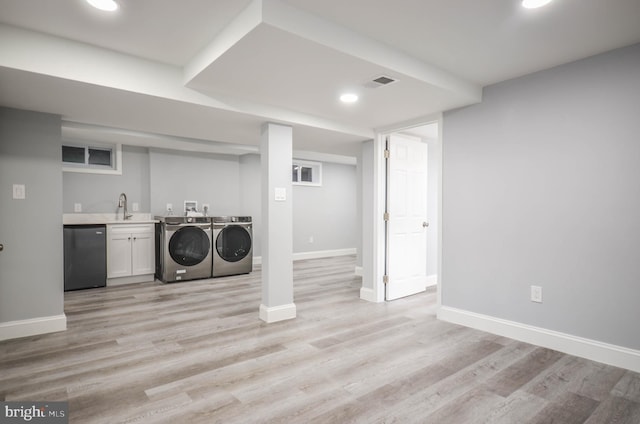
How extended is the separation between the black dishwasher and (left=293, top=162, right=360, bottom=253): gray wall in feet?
11.7

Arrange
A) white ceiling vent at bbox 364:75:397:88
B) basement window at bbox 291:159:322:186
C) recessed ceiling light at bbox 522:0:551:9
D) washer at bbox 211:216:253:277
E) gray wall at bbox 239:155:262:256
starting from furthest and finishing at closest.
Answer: basement window at bbox 291:159:322:186
gray wall at bbox 239:155:262:256
washer at bbox 211:216:253:277
white ceiling vent at bbox 364:75:397:88
recessed ceiling light at bbox 522:0:551:9

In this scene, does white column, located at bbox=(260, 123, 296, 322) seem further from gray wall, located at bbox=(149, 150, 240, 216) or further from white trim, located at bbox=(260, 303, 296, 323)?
gray wall, located at bbox=(149, 150, 240, 216)

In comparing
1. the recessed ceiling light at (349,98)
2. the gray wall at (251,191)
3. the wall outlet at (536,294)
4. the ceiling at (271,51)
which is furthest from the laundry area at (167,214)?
the wall outlet at (536,294)

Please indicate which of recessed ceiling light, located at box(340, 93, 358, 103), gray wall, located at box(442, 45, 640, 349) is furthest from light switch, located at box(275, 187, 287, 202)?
gray wall, located at box(442, 45, 640, 349)

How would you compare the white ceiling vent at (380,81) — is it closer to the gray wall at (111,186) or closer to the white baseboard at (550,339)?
the white baseboard at (550,339)

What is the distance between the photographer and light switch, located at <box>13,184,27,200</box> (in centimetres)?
286

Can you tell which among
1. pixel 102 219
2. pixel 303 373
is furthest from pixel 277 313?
pixel 102 219

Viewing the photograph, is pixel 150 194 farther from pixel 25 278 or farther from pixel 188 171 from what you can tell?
pixel 25 278

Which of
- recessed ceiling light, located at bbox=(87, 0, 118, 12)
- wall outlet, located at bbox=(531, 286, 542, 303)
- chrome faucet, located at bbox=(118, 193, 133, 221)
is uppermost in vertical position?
recessed ceiling light, located at bbox=(87, 0, 118, 12)

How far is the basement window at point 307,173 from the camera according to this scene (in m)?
7.47

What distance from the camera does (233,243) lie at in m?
5.65

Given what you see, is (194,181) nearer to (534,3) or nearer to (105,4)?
(105,4)

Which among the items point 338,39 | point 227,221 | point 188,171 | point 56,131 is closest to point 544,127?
point 338,39

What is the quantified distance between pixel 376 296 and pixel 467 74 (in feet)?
8.33
